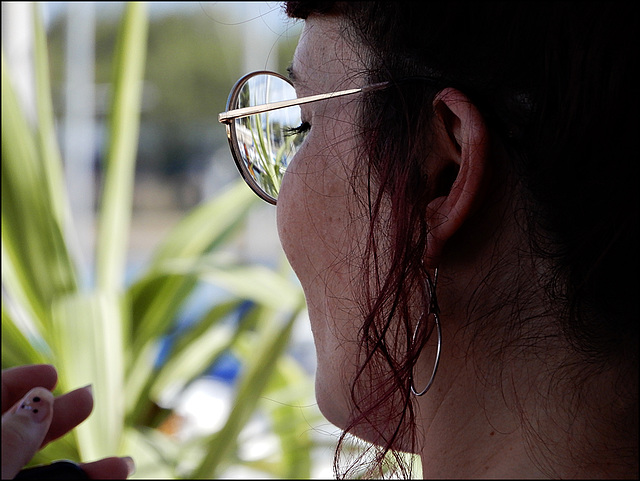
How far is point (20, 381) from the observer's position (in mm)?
513

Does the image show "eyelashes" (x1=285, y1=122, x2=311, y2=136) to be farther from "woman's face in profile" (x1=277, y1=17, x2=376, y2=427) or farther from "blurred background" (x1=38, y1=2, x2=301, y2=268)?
"blurred background" (x1=38, y1=2, x2=301, y2=268)

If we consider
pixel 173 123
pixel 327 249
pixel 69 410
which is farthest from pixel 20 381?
pixel 173 123

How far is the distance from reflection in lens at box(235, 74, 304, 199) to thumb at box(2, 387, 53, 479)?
386 mm

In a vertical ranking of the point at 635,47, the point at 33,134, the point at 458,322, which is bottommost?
the point at 458,322

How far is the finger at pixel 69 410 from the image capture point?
1.65 feet

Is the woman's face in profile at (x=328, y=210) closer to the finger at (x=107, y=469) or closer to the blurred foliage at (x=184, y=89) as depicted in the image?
the finger at (x=107, y=469)

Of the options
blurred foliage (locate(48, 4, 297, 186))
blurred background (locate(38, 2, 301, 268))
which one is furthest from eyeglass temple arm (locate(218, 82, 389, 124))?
blurred foliage (locate(48, 4, 297, 186))

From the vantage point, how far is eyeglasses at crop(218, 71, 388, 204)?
712 mm

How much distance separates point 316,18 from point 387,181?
184 mm

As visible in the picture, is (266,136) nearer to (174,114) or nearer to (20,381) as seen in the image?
(20,381)

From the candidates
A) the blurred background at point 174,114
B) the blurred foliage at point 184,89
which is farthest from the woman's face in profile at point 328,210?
the blurred foliage at point 184,89

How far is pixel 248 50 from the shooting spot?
459cm

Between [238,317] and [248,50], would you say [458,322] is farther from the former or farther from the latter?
[248,50]

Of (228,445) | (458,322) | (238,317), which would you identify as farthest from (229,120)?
(238,317)
